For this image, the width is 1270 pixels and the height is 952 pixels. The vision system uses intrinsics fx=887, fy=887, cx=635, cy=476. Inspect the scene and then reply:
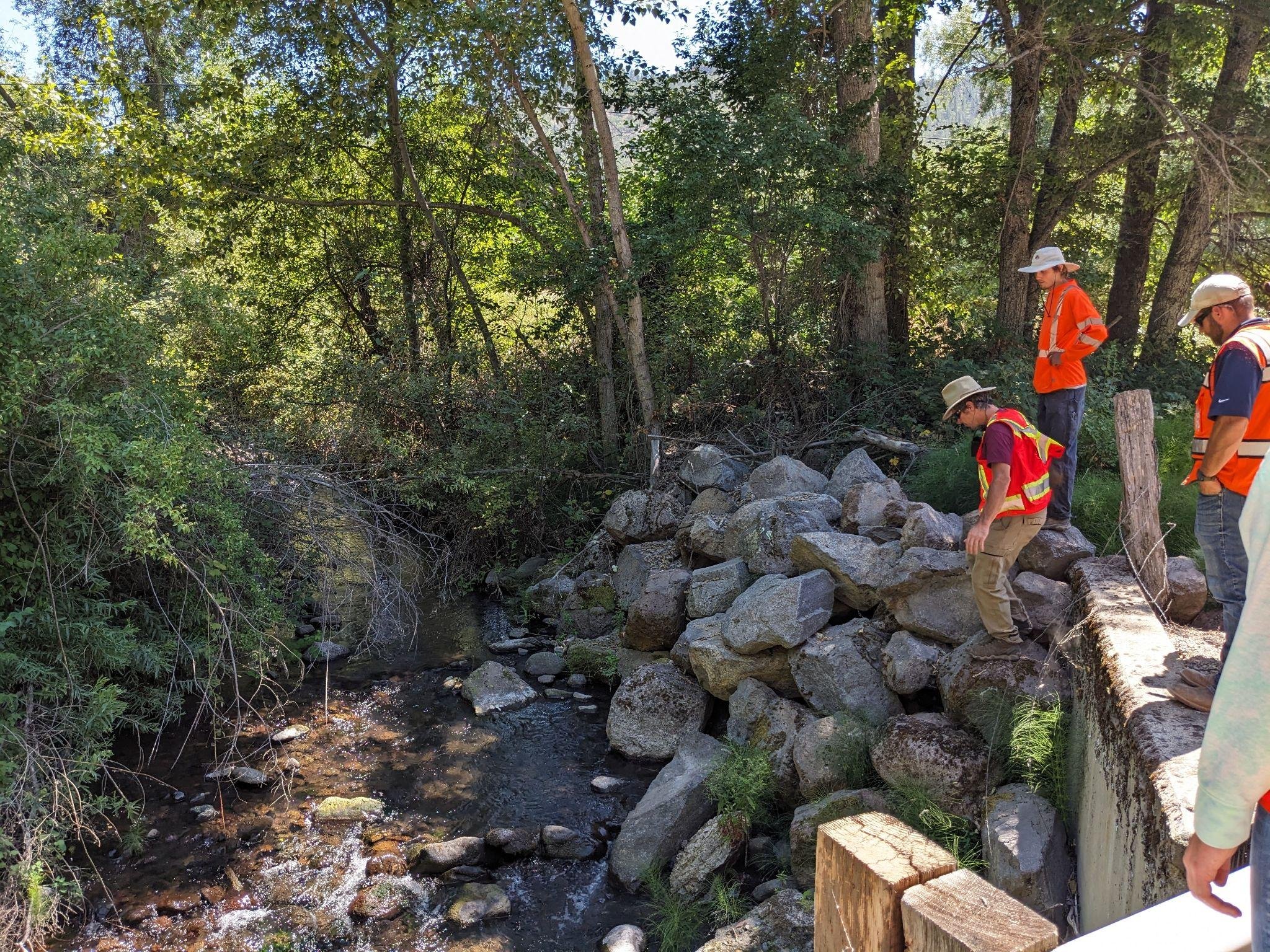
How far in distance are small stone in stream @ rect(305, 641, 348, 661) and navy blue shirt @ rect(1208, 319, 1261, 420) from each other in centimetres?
764

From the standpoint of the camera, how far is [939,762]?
5.00 m

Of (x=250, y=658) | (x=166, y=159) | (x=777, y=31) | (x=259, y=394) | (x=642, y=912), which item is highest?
(x=777, y=31)

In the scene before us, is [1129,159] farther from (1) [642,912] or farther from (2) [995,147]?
(1) [642,912]

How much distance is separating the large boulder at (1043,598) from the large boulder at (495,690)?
4387mm

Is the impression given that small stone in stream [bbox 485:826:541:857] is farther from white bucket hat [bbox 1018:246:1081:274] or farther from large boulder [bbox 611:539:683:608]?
white bucket hat [bbox 1018:246:1081:274]

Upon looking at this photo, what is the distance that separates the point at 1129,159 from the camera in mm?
11258

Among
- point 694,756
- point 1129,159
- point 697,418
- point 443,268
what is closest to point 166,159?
point 443,268

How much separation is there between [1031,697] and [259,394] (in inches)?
401

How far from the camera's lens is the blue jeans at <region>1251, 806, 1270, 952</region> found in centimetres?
140

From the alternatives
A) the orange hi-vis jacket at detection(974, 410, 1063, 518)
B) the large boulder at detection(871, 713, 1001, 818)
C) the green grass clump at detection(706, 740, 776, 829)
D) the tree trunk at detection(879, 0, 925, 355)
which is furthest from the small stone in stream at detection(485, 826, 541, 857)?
the tree trunk at detection(879, 0, 925, 355)

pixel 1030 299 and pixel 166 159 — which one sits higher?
pixel 166 159

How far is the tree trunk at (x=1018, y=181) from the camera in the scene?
1059cm

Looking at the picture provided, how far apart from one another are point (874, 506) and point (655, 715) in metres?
2.56

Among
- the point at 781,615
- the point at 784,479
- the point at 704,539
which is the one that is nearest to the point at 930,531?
the point at 781,615
